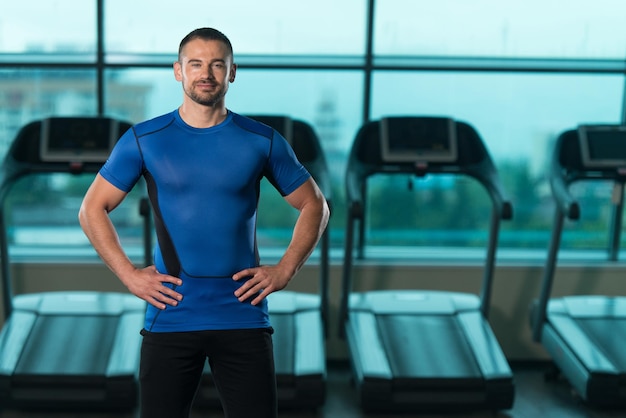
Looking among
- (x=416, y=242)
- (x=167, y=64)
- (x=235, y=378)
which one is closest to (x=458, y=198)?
(x=416, y=242)

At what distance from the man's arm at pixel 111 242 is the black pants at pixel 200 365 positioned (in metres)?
0.11

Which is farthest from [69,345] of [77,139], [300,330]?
[300,330]

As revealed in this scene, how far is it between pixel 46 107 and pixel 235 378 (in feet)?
9.40

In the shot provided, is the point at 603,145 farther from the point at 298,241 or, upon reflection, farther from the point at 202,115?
the point at 202,115

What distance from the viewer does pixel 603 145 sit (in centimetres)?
415

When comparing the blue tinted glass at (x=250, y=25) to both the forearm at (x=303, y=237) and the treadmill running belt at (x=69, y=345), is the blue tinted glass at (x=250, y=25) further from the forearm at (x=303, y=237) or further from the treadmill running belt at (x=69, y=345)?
the forearm at (x=303, y=237)

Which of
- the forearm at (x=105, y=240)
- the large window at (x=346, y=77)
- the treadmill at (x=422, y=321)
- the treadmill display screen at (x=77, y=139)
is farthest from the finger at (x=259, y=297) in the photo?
the large window at (x=346, y=77)

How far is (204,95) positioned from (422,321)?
7.76ft

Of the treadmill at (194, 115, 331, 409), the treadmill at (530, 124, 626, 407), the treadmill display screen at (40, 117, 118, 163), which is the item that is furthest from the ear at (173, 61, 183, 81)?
the treadmill at (530, 124, 626, 407)

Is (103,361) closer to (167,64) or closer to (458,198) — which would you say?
(167,64)

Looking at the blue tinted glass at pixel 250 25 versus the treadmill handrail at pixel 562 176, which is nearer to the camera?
the treadmill handrail at pixel 562 176

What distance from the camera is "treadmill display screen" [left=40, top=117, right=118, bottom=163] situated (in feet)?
12.8

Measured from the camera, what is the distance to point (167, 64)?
446 cm

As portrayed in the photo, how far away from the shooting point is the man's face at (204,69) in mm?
2133
